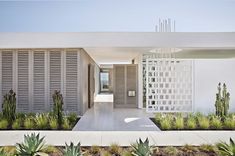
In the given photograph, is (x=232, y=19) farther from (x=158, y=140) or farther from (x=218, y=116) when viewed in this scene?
(x=158, y=140)

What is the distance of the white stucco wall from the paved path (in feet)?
12.3

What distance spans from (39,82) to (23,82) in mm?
741

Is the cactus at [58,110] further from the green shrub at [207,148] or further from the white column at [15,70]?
the green shrub at [207,148]

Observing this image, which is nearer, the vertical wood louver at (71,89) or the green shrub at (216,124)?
the green shrub at (216,124)

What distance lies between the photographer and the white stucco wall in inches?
408

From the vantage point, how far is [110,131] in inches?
273

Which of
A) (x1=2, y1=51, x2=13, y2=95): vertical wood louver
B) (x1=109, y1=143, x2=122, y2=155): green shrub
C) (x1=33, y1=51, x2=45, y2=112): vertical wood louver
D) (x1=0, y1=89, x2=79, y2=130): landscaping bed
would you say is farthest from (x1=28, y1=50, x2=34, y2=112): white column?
(x1=109, y1=143, x2=122, y2=155): green shrub

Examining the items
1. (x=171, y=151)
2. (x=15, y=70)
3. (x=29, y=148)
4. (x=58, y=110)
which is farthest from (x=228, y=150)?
(x=15, y=70)

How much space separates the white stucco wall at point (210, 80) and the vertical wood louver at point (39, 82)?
7.17 metres

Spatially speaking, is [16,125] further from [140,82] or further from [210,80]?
[210,80]

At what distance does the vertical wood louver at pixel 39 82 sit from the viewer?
988 centimetres

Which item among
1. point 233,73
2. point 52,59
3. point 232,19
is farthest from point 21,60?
point 232,19

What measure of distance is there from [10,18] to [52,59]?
24.5ft

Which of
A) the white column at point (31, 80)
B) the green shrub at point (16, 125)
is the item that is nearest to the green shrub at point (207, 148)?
the green shrub at point (16, 125)
